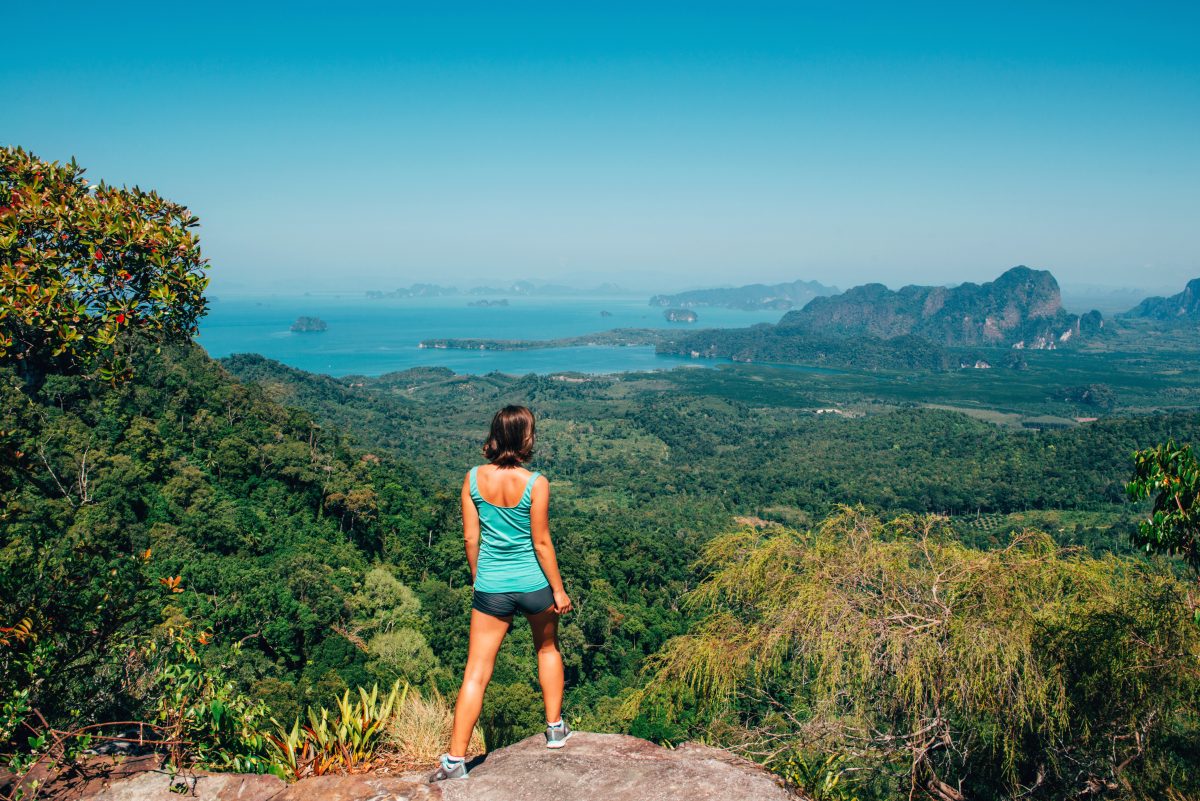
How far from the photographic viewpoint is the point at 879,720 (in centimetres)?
580

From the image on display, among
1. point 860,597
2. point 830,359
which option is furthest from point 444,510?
point 830,359

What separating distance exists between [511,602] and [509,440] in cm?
77

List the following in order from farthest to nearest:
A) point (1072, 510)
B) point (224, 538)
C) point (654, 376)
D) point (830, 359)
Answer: point (830, 359)
point (654, 376)
point (1072, 510)
point (224, 538)

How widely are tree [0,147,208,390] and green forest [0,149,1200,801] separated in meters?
0.02

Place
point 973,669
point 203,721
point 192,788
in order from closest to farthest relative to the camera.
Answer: point 192,788, point 203,721, point 973,669

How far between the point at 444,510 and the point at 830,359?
477ft

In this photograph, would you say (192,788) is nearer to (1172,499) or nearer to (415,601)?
(1172,499)

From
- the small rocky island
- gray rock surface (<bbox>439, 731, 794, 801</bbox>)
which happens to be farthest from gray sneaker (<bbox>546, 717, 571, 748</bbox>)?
the small rocky island

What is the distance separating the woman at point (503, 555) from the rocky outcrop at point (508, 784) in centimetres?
17

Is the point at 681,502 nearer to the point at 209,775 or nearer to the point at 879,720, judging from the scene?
the point at 879,720

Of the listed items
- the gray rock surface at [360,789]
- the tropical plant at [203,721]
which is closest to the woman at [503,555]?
the gray rock surface at [360,789]

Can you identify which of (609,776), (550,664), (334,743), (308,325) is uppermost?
(308,325)

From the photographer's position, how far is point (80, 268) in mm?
3766

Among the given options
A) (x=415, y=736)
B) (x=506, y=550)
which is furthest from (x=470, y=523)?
(x=415, y=736)
